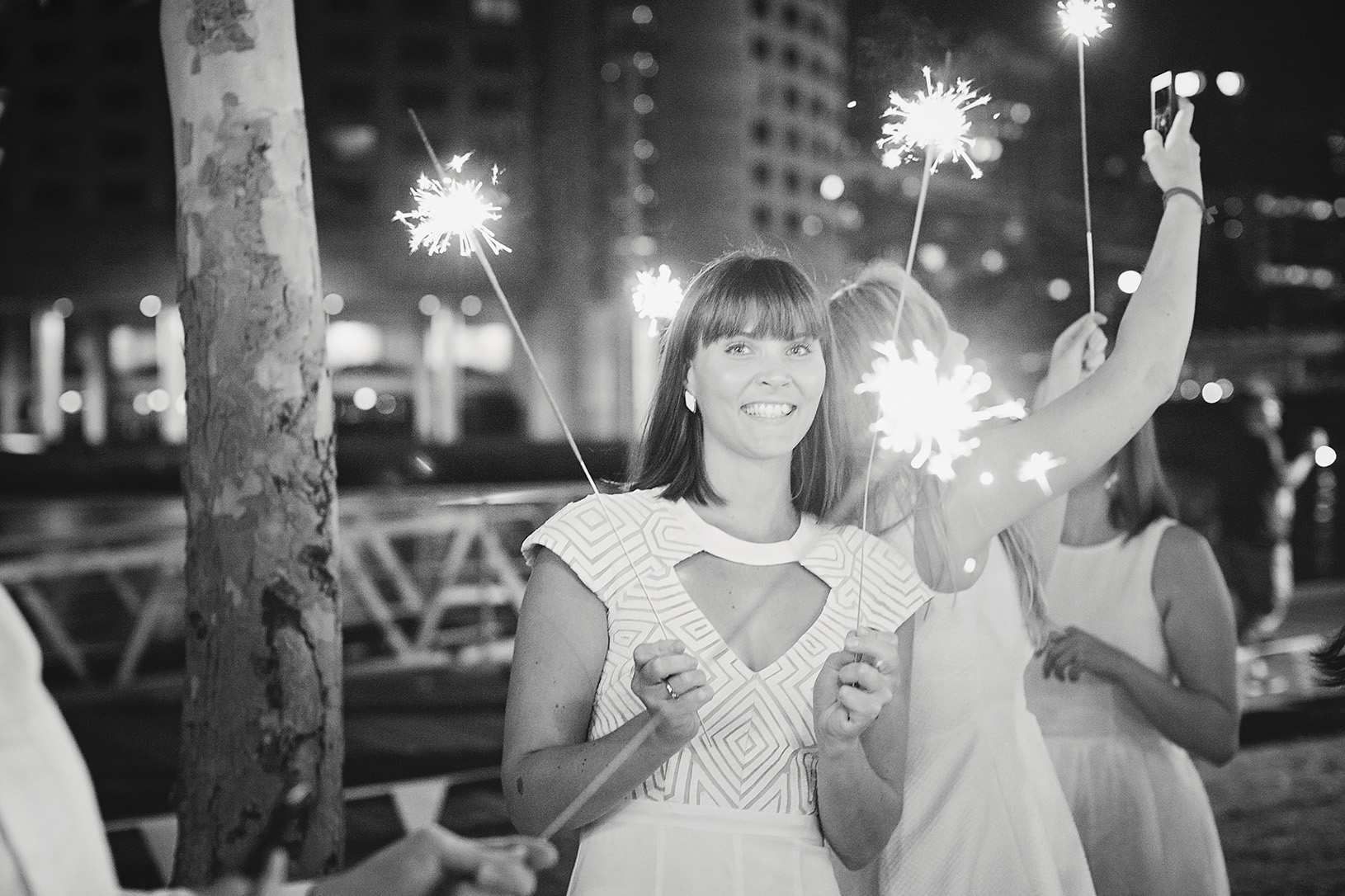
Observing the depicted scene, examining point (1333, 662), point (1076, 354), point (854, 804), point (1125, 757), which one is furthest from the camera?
point (1125, 757)

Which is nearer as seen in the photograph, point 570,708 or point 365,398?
point 570,708

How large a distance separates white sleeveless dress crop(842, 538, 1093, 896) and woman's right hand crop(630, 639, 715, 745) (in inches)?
34.4

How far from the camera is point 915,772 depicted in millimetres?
2496

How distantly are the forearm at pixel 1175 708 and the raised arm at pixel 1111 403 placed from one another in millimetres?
821

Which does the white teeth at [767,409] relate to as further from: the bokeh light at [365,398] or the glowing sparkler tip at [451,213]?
the bokeh light at [365,398]

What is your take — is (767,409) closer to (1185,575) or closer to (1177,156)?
(1177,156)

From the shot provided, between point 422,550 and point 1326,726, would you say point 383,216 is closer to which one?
point 422,550

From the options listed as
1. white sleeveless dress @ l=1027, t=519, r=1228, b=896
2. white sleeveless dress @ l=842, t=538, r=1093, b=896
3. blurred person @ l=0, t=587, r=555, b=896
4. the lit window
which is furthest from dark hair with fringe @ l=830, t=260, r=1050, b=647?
the lit window

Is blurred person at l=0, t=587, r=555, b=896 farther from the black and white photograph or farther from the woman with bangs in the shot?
the woman with bangs

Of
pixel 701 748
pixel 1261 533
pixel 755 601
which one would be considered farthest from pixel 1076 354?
pixel 1261 533

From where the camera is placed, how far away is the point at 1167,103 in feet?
8.39

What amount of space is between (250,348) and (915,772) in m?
1.72

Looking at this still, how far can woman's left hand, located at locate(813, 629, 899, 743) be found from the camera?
5.95 ft

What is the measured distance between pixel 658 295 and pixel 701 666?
0.86 meters
